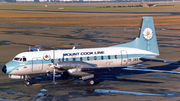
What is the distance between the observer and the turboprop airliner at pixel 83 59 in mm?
24375

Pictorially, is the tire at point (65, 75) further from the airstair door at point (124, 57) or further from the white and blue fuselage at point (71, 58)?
the airstair door at point (124, 57)

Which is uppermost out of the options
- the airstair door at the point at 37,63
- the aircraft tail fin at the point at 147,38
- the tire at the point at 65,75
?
the aircraft tail fin at the point at 147,38

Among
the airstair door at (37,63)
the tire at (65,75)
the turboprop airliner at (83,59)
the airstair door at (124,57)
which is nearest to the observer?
the turboprop airliner at (83,59)

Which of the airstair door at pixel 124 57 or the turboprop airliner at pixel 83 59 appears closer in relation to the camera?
the turboprop airliner at pixel 83 59

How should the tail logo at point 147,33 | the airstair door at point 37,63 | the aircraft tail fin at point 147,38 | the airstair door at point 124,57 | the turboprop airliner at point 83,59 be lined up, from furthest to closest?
the tail logo at point 147,33 → the aircraft tail fin at point 147,38 → the airstair door at point 124,57 → the airstair door at point 37,63 → the turboprop airliner at point 83,59

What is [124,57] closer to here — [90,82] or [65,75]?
[90,82]

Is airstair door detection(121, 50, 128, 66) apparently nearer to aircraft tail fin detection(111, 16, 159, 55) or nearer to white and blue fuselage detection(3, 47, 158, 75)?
white and blue fuselage detection(3, 47, 158, 75)

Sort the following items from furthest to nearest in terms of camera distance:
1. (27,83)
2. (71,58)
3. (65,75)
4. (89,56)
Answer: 1. (65,75)
2. (89,56)
3. (71,58)
4. (27,83)

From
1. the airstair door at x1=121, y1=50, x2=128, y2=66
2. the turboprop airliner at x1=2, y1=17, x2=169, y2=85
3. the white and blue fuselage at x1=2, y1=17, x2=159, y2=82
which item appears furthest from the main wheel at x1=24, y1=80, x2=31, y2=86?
the airstair door at x1=121, y1=50, x2=128, y2=66

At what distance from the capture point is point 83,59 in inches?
1020

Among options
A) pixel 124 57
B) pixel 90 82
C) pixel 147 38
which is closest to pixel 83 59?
pixel 90 82

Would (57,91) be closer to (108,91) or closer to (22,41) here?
(108,91)

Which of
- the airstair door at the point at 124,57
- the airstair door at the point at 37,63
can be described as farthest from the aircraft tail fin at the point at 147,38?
the airstair door at the point at 37,63

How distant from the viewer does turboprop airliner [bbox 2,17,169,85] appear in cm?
2438
